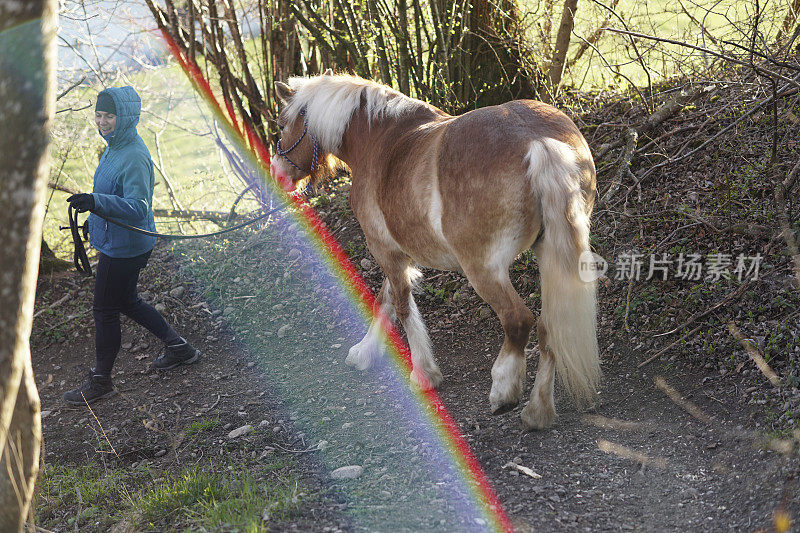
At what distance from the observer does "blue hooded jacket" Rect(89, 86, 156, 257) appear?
13.9 ft

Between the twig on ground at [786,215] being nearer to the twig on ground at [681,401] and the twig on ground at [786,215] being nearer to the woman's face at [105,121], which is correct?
the twig on ground at [681,401]

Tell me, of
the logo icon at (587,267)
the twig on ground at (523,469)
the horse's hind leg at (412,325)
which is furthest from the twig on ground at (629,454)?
the horse's hind leg at (412,325)

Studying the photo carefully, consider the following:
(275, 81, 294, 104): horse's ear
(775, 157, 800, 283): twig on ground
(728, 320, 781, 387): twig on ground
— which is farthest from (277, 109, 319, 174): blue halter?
(775, 157, 800, 283): twig on ground

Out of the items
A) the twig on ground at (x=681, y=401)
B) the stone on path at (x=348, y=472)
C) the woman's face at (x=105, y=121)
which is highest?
the woman's face at (x=105, y=121)

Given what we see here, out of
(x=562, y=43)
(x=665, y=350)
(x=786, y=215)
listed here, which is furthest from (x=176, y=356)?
(x=786, y=215)

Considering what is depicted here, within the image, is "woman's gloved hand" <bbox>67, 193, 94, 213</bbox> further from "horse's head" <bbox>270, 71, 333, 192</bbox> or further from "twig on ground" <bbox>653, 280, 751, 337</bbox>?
"twig on ground" <bbox>653, 280, 751, 337</bbox>

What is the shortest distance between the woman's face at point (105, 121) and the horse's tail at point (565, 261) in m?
2.84

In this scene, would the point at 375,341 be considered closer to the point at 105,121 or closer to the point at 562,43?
the point at 105,121

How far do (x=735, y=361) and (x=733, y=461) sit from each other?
0.86m

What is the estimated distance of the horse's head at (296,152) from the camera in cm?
460

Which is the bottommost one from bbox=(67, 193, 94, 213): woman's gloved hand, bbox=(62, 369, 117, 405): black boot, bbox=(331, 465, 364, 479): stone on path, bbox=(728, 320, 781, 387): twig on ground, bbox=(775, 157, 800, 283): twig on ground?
bbox=(62, 369, 117, 405): black boot

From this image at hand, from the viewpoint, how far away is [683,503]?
9.29 ft

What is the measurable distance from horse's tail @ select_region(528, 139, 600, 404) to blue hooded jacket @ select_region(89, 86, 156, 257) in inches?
107

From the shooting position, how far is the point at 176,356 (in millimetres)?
5230
